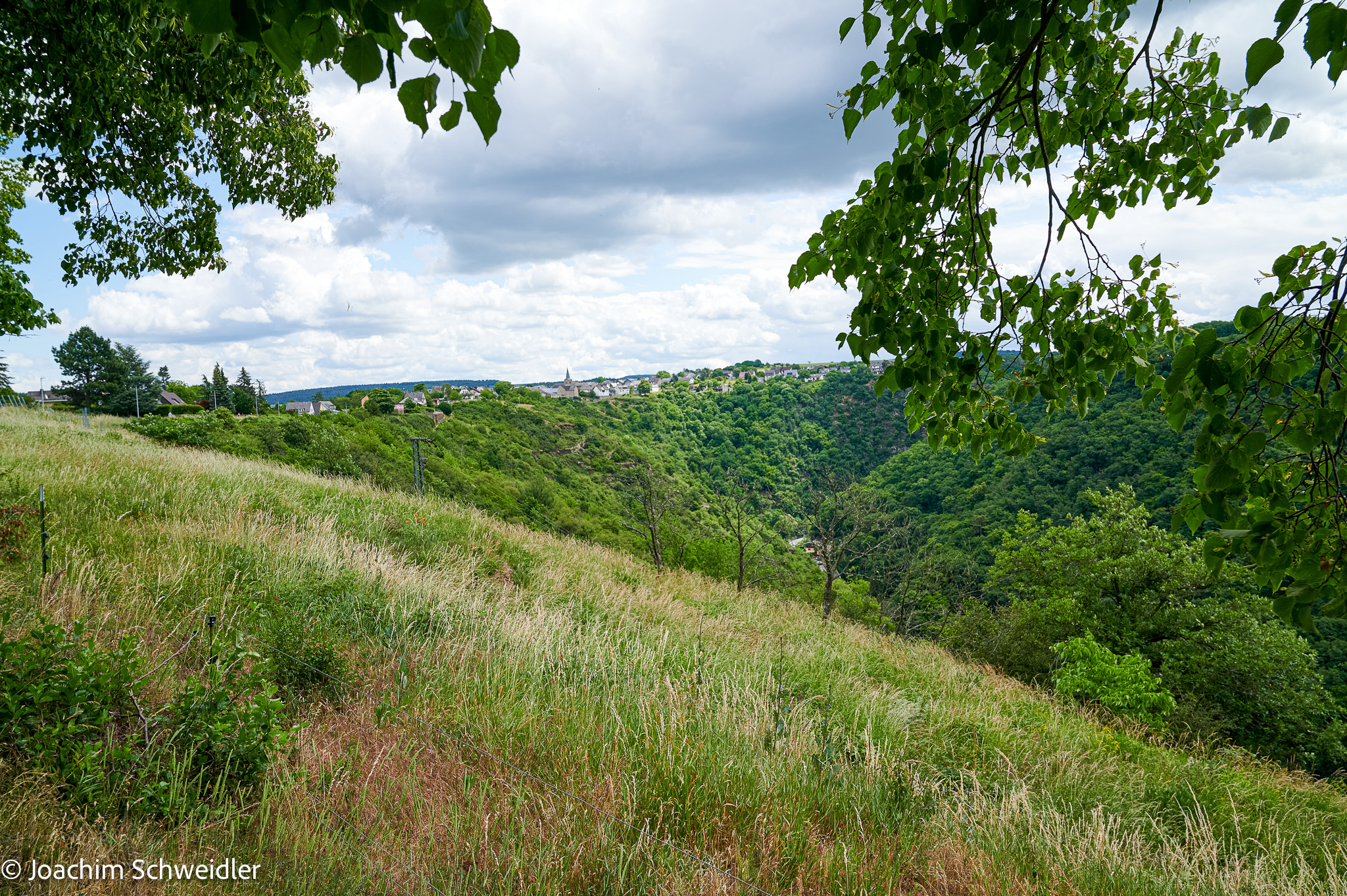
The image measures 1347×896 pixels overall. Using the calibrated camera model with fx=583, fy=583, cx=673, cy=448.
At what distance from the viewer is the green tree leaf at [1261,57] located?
1.29 meters

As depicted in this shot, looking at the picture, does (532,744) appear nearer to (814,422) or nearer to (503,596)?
(503,596)

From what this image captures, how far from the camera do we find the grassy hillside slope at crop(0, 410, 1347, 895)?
2.19 m

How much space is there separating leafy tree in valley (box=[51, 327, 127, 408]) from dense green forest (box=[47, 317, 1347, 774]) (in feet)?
16.5

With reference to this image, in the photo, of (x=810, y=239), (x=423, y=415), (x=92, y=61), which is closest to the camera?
(x=810, y=239)

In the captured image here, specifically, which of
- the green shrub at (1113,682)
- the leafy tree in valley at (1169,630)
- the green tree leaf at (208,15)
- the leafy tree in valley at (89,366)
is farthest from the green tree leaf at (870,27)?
the leafy tree in valley at (89,366)

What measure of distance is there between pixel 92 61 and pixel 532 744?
5934mm

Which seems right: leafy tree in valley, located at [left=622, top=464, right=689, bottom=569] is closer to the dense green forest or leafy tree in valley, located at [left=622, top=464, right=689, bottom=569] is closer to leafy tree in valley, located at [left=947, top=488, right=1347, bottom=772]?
the dense green forest

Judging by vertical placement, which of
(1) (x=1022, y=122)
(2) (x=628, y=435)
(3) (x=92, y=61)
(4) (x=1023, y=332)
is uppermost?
(3) (x=92, y=61)

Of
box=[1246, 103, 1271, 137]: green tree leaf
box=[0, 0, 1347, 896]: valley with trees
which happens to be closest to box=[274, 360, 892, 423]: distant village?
box=[0, 0, 1347, 896]: valley with trees

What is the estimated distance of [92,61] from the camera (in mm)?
4410

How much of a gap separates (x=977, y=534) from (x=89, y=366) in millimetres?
89045

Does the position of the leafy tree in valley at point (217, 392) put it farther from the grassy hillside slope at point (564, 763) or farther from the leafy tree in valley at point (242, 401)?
the grassy hillside slope at point (564, 763)

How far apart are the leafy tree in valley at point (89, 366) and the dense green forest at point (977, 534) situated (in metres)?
5.04

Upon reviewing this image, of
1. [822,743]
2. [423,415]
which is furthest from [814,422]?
[822,743]
